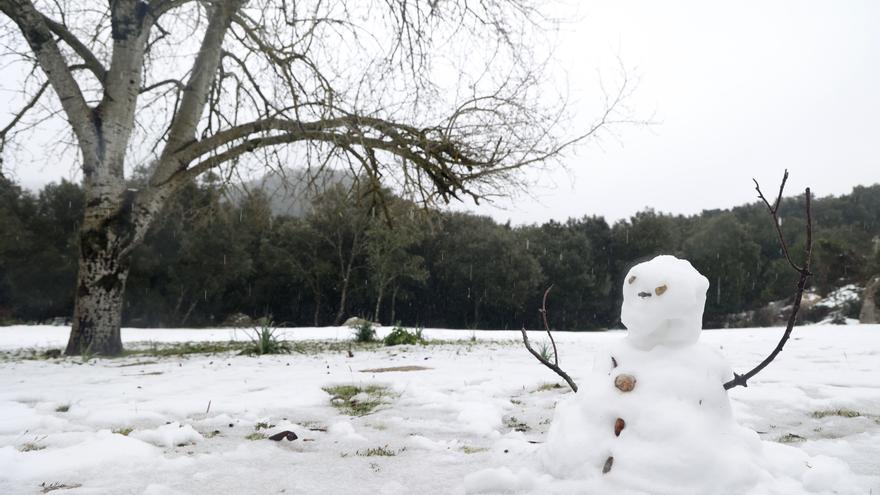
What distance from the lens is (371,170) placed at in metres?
6.94

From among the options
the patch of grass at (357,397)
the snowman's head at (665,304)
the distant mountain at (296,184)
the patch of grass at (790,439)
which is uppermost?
the distant mountain at (296,184)

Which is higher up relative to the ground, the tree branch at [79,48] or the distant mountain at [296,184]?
the tree branch at [79,48]

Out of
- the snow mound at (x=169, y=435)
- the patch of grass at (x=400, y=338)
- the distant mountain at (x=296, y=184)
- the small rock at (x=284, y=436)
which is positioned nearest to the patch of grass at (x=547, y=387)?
the small rock at (x=284, y=436)

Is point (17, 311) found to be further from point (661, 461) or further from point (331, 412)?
point (661, 461)

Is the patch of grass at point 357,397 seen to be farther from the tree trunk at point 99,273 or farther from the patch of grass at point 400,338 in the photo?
the tree trunk at point 99,273

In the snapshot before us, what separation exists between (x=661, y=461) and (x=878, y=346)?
6.36 metres

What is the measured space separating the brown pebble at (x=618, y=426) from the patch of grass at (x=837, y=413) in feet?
5.91

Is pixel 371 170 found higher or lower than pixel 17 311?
higher

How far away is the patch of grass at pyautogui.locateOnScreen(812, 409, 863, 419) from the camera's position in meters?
2.91

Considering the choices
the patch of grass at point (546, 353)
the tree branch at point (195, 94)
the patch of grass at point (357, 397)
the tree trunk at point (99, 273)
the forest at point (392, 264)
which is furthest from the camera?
the forest at point (392, 264)

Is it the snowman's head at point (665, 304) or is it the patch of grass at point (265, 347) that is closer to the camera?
the snowman's head at point (665, 304)

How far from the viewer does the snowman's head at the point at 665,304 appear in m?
1.88

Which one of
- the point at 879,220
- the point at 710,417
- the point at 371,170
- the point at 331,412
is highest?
the point at 879,220

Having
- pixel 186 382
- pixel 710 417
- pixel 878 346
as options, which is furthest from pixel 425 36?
pixel 878 346
